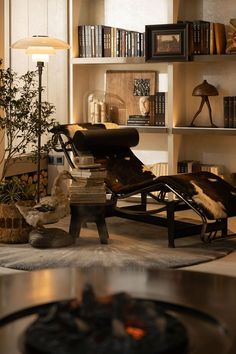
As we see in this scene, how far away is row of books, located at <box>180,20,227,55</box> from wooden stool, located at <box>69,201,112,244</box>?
2276 millimetres

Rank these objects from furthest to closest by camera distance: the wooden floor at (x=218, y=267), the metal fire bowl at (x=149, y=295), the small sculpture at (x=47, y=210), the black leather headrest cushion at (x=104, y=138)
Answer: the black leather headrest cushion at (x=104, y=138) → the small sculpture at (x=47, y=210) → the wooden floor at (x=218, y=267) → the metal fire bowl at (x=149, y=295)

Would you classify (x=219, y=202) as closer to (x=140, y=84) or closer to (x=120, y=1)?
(x=140, y=84)

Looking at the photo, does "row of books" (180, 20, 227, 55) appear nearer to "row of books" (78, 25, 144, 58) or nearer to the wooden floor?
"row of books" (78, 25, 144, 58)

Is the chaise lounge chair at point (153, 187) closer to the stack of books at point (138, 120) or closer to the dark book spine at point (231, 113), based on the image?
the stack of books at point (138, 120)

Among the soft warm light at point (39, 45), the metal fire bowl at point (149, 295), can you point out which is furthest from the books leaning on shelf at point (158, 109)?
the metal fire bowl at point (149, 295)

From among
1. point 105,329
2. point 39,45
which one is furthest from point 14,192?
point 105,329

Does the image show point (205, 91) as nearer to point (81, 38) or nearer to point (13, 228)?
point (81, 38)

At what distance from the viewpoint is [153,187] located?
517 cm

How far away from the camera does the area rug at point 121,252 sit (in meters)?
4.54

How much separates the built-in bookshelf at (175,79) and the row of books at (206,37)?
9cm

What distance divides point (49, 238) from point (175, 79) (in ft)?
8.21

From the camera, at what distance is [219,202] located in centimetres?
502

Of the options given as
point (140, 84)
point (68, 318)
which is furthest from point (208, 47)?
point (68, 318)

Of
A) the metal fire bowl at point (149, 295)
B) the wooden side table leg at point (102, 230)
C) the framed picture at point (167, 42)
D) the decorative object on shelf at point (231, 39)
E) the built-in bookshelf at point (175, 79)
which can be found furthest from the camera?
the built-in bookshelf at point (175, 79)
